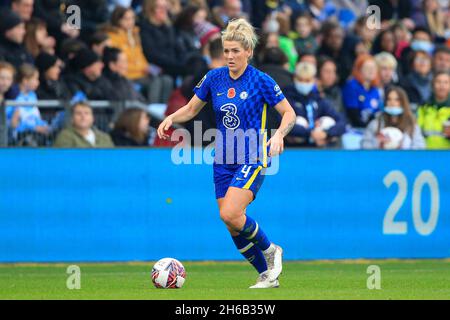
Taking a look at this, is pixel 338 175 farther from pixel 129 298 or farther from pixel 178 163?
pixel 129 298

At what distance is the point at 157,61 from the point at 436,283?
745 cm

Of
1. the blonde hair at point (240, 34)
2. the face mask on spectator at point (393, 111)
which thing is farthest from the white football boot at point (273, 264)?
the face mask on spectator at point (393, 111)

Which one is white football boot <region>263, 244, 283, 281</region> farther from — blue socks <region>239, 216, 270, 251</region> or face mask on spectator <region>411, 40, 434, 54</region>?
face mask on spectator <region>411, 40, 434, 54</region>

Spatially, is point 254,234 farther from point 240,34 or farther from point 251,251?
point 240,34

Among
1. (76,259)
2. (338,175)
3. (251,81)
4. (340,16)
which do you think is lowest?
(76,259)

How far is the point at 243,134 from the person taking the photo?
1102cm

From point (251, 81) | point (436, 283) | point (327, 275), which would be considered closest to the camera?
point (251, 81)

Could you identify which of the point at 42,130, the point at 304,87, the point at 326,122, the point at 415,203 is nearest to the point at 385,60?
the point at 304,87

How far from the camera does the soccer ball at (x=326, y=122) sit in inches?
640

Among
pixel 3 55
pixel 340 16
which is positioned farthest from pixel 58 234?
pixel 340 16

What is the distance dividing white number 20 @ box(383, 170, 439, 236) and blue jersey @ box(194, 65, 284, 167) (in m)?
4.42

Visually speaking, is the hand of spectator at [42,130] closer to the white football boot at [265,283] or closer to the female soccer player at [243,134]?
the female soccer player at [243,134]

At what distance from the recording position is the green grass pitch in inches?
406

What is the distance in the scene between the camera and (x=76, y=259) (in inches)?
573
